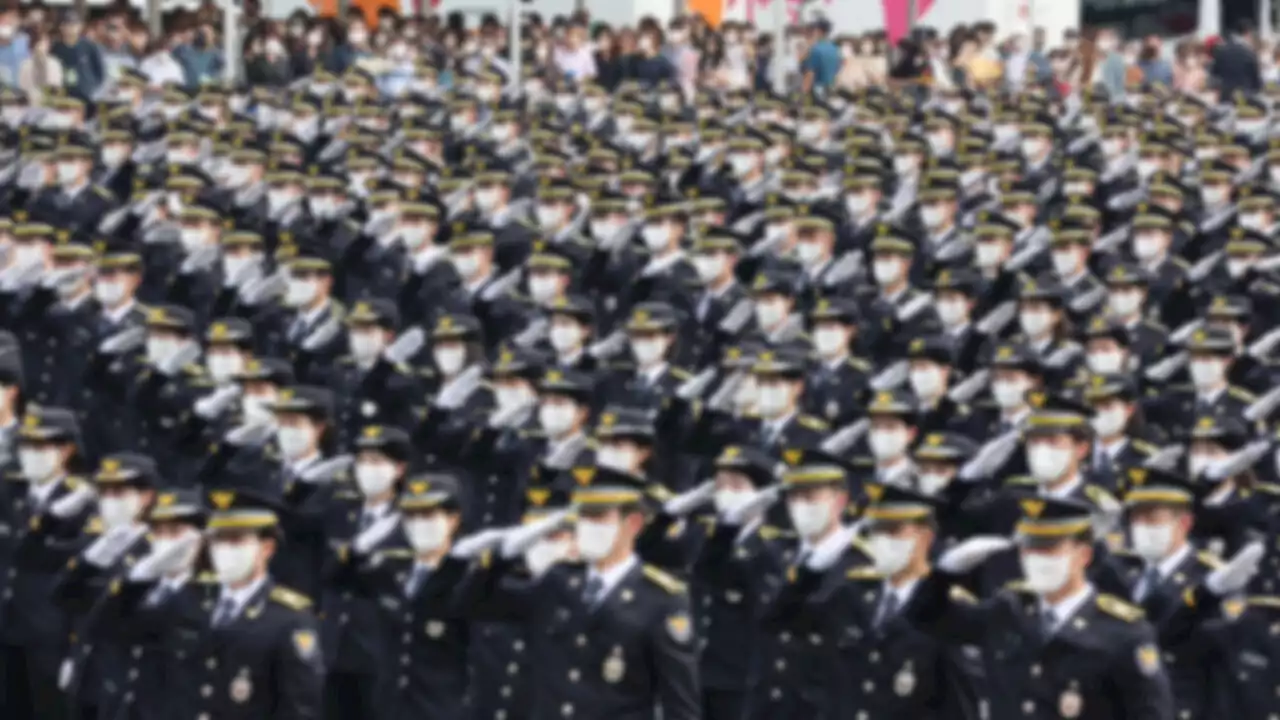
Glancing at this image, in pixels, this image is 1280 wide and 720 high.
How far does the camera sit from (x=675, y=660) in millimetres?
13352

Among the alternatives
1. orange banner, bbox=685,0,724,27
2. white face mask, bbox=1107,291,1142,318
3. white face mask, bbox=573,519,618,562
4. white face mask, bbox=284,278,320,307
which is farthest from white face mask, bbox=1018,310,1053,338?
orange banner, bbox=685,0,724,27

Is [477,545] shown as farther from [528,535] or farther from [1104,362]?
[1104,362]

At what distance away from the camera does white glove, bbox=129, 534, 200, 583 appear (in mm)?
14328

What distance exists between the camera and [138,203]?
24.9 m

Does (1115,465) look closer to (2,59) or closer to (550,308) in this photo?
(550,308)

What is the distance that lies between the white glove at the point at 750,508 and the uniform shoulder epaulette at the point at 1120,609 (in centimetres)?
226

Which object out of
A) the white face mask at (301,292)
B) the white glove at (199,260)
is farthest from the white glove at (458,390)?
the white glove at (199,260)

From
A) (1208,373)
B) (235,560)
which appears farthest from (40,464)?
(1208,373)

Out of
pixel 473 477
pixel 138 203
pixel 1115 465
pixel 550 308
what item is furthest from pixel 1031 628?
pixel 138 203

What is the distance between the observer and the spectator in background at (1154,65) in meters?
36.5

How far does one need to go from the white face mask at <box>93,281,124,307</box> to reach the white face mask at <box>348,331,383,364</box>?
7.48ft

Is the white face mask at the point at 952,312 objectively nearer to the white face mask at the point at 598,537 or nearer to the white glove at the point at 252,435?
the white glove at the point at 252,435

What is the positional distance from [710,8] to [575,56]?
1129 cm

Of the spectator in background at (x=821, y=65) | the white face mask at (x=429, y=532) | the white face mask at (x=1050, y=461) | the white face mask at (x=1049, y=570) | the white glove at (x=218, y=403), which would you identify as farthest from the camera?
the spectator in background at (x=821, y=65)
